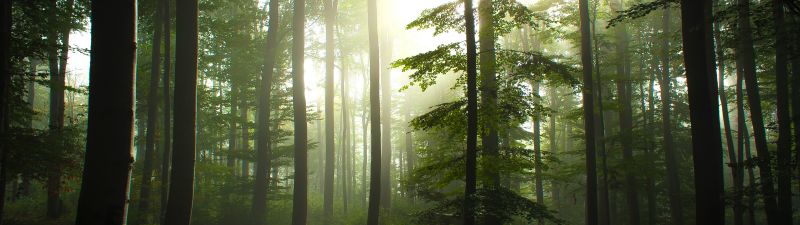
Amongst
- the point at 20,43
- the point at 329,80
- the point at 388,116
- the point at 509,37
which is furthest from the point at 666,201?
the point at 20,43

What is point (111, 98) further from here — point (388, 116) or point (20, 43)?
point (388, 116)

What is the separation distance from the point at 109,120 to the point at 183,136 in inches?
176

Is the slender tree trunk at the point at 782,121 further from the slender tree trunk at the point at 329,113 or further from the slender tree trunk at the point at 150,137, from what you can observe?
the slender tree trunk at the point at 150,137

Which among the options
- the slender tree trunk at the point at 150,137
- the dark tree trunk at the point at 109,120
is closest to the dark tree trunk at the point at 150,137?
the slender tree trunk at the point at 150,137

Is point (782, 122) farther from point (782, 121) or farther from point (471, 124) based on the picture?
point (471, 124)

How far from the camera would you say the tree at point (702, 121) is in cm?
793

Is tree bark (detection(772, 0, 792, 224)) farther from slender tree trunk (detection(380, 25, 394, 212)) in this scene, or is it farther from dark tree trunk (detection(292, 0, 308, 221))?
slender tree trunk (detection(380, 25, 394, 212))

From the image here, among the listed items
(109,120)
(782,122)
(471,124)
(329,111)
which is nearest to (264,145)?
(329,111)

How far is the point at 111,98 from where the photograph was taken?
491 cm

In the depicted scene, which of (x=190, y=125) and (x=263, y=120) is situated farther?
(x=263, y=120)

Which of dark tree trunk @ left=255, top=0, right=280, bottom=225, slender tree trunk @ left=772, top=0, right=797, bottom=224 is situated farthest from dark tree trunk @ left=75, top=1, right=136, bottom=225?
dark tree trunk @ left=255, top=0, right=280, bottom=225

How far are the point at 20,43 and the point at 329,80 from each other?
1233 cm

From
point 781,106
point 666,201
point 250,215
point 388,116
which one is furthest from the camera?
point 388,116

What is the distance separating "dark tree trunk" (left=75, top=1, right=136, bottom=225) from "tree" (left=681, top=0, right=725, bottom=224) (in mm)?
8944
